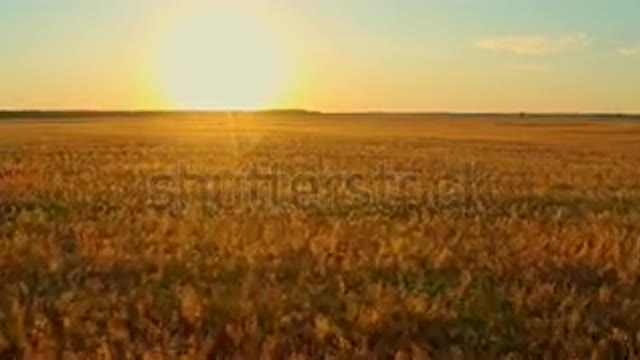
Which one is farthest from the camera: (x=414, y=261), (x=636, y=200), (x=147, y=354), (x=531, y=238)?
(x=636, y=200)

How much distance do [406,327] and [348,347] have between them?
32.3 inches

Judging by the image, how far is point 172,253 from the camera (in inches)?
458

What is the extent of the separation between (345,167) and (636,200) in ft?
34.2

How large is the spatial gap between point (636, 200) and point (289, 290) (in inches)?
463

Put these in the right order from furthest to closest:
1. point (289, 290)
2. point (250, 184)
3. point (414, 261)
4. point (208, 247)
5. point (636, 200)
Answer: point (250, 184), point (636, 200), point (208, 247), point (414, 261), point (289, 290)

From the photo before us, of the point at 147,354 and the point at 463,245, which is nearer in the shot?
the point at 147,354

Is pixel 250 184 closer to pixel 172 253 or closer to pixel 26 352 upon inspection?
pixel 172 253

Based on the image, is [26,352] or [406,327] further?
[406,327]

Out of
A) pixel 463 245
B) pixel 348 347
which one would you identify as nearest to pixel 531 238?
pixel 463 245

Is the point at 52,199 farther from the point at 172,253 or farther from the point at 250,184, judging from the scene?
the point at 172,253

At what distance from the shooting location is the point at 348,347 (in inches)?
303

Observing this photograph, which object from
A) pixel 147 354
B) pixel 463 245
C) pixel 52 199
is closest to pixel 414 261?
pixel 463 245

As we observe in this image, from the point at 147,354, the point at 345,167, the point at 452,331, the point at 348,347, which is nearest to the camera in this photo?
the point at 147,354

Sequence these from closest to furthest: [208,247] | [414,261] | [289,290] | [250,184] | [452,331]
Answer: [452,331]
[289,290]
[414,261]
[208,247]
[250,184]
